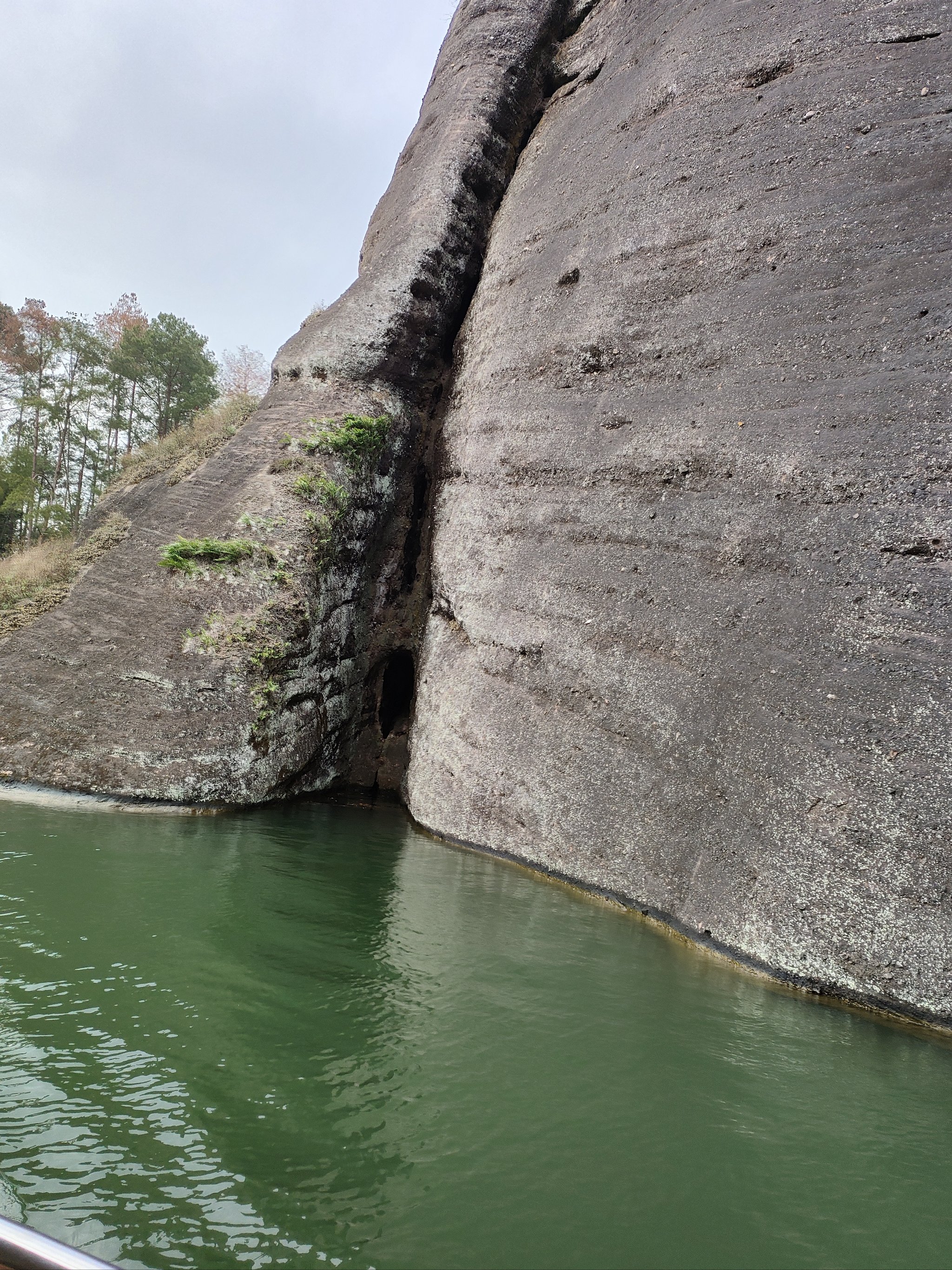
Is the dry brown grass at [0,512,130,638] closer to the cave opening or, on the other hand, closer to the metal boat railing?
the cave opening

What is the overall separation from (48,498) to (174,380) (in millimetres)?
6250

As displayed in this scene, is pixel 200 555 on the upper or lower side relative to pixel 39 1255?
upper

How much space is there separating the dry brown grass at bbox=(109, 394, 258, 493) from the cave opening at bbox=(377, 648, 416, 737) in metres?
3.69

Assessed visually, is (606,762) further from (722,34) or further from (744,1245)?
(722,34)

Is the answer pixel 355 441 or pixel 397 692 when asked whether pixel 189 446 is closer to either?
pixel 355 441

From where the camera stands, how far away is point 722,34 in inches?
274

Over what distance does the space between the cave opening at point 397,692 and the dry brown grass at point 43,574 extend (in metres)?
3.40

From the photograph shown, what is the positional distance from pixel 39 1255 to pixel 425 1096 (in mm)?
1940

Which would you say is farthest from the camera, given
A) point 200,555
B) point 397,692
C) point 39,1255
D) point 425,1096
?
point 397,692

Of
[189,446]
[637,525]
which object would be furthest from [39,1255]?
[189,446]

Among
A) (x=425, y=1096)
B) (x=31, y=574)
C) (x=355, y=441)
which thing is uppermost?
(x=355, y=441)

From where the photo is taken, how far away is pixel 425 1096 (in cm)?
260

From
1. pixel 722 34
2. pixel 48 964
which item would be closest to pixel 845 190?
pixel 722 34

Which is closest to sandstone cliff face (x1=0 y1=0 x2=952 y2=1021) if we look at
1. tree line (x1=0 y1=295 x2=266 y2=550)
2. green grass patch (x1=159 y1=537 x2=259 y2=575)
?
green grass patch (x1=159 y1=537 x2=259 y2=575)
